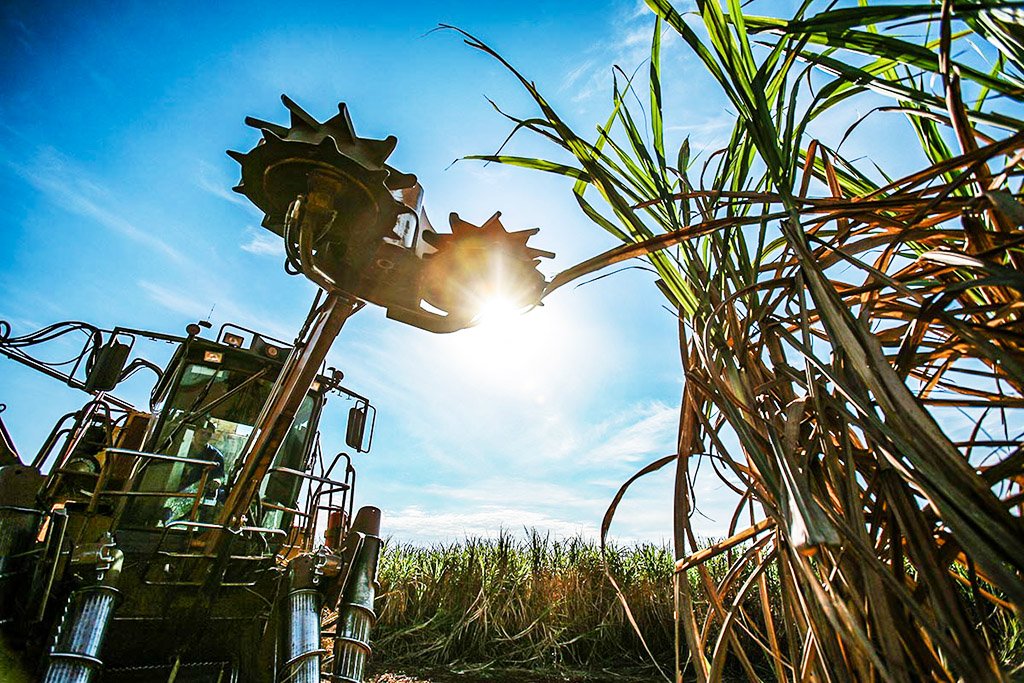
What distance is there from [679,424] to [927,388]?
0.30 metres

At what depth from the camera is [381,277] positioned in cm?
271

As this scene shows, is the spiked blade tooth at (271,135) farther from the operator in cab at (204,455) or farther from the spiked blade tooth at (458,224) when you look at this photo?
the operator in cab at (204,455)

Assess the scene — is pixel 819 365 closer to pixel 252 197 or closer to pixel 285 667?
pixel 252 197

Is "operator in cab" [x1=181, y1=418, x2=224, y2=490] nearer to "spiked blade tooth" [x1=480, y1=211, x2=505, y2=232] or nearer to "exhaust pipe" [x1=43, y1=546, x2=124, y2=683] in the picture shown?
"exhaust pipe" [x1=43, y1=546, x2=124, y2=683]

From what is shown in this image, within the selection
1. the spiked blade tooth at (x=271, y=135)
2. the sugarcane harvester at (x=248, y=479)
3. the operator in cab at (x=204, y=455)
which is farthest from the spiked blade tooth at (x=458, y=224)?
the operator in cab at (x=204, y=455)

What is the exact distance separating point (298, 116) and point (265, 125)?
14 centimetres

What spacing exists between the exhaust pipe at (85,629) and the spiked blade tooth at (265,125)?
9.05 feet

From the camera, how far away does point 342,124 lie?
2.27 metres

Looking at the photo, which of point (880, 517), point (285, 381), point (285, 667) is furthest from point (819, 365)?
point (285, 667)

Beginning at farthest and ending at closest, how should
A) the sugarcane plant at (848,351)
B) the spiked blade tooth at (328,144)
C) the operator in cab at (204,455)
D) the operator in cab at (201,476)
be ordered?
the operator in cab at (204,455), the operator in cab at (201,476), the spiked blade tooth at (328,144), the sugarcane plant at (848,351)

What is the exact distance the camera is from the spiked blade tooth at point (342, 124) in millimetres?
2256

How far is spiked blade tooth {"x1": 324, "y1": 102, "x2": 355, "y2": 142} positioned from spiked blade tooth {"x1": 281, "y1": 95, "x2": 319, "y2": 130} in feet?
0.20

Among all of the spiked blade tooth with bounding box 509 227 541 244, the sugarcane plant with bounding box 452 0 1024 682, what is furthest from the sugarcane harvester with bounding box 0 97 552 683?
the sugarcane plant with bounding box 452 0 1024 682

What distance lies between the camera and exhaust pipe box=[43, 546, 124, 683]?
8.77 feet
